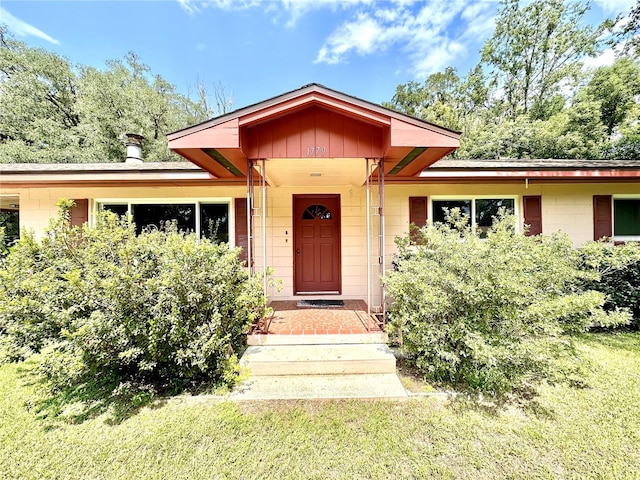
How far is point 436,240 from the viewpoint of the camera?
11.4 ft

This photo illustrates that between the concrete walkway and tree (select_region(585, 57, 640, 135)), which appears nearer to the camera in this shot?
the concrete walkway

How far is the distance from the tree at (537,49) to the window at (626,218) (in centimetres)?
1228

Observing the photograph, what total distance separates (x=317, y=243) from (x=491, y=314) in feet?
12.1

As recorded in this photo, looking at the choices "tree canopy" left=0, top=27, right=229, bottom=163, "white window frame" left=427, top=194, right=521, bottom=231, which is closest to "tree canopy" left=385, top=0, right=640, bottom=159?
"white window frame" left=427, top=194, right=521, bottom=231

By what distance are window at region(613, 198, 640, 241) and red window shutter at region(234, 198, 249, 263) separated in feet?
26.1

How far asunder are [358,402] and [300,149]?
3127 mm

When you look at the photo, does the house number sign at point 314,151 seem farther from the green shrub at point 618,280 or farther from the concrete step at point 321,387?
A: the green shrub at point 618,280

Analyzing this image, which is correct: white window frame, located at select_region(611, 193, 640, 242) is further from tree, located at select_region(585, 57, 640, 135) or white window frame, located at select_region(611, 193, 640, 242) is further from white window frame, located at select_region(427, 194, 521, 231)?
tree, located at select_region(585, 57, 640, 135)

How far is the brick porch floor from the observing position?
12.5ft

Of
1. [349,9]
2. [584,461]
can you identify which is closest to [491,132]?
[349,9]

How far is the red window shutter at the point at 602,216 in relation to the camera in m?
5.75

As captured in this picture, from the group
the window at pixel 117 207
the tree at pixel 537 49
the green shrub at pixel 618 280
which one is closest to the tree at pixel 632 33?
the tree at pixel 537 49

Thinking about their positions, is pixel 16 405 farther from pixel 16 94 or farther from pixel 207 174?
pixel 16 94

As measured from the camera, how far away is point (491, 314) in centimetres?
291
